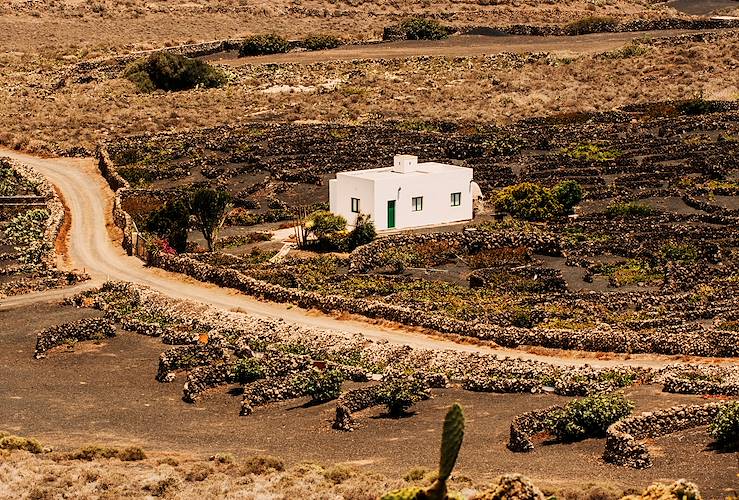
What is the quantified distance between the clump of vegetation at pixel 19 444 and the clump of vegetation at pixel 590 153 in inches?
2356

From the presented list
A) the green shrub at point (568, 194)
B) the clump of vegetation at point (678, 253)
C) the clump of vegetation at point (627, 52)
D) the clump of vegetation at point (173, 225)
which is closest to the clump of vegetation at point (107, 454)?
the clump of vegetation at point (173, 225)

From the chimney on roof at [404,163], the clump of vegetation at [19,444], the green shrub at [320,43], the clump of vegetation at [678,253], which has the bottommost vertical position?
the clump of vegetation at [678,253]

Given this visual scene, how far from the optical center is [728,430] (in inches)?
1491

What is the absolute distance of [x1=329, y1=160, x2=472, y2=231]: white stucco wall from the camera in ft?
252

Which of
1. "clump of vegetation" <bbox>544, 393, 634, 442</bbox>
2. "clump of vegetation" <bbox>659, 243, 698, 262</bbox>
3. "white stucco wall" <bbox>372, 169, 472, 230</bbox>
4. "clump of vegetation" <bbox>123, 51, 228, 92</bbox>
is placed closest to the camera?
"clump of vegetation" <bbox>544, 393, 634, 442</bbox>

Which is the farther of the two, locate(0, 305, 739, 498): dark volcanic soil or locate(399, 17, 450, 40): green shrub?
locate(399, 17, 450, 40): green shrub

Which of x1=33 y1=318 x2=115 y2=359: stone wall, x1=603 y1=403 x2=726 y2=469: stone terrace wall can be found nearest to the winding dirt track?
x1=33 y1=318 x2=115 y2=359: stone wall

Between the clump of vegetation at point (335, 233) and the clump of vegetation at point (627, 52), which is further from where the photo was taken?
the clump of vegetation at point (627, 52)

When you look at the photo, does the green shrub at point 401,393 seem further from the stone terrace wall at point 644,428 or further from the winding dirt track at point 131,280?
the stone terrace wall at point 644,428

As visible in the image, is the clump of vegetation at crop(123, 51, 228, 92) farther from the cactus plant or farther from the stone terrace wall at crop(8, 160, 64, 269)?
the cactus plant

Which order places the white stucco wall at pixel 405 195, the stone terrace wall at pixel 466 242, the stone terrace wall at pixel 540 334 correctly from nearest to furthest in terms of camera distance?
the stone terrace wall at pixel 540 334
the stone terrace wall at pixel 466 242
the white stucco wall at pixel 405 195

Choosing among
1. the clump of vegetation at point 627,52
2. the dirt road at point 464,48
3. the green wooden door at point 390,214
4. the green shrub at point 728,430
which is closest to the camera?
the green shrub at point 728,430

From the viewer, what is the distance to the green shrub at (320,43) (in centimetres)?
15375

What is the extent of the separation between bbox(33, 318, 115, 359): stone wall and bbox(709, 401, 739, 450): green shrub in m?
27.6
